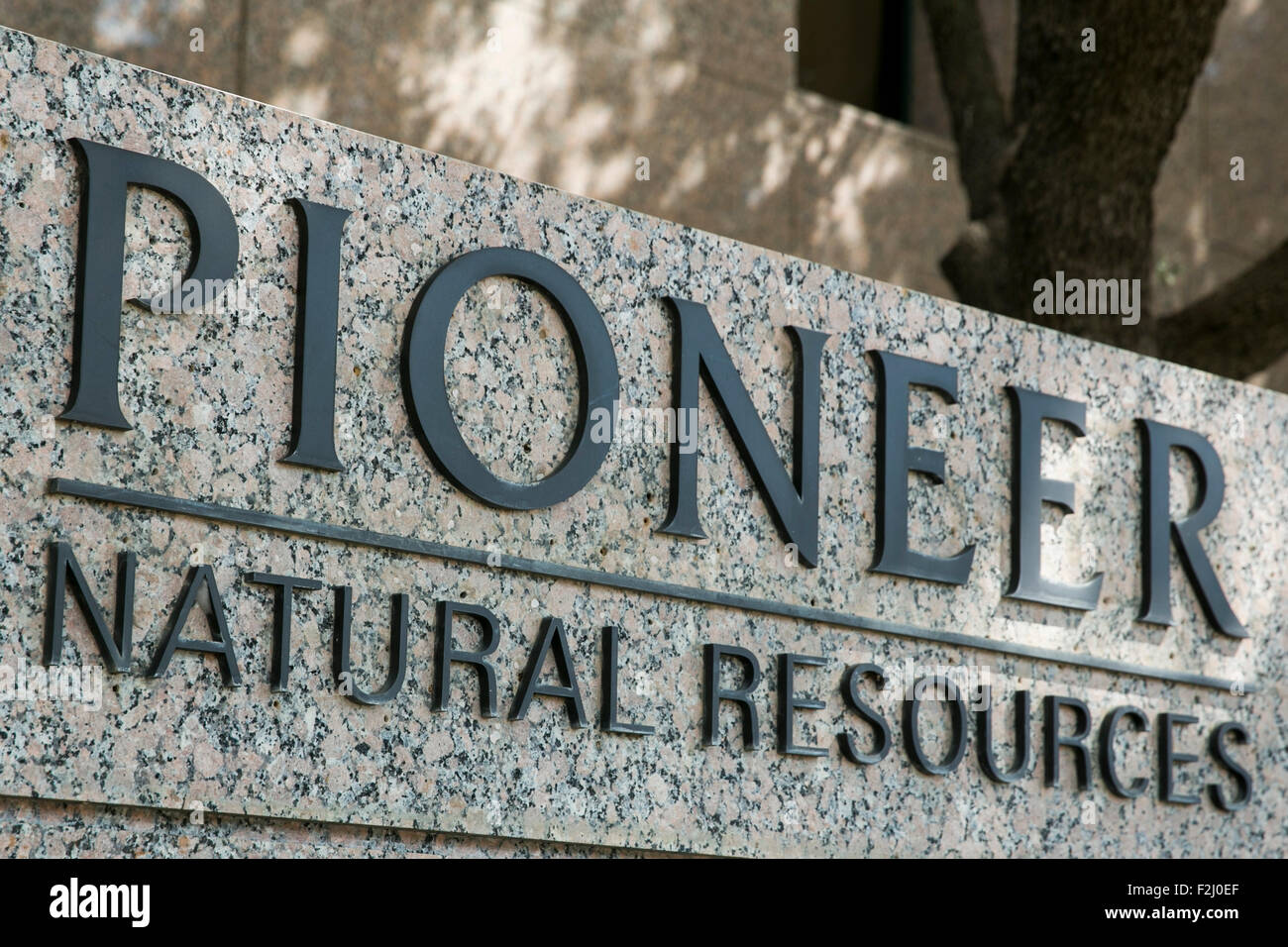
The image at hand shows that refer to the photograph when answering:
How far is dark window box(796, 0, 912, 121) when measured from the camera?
10.3 m

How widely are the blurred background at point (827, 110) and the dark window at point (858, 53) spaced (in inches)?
0.5

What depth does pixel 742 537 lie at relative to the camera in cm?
451

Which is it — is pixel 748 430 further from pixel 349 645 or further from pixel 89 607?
pixel 89 607

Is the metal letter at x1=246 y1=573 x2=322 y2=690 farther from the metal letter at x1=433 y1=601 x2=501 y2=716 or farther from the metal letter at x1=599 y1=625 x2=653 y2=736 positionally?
the metal letter at x1=599 y1=625 x2=653 y2=736

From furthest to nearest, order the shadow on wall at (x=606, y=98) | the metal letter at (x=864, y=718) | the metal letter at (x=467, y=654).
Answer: the shadow on wall at (x=606, y=98), the metal letter at (x=864, y=718), the metal letter at (x=467, y=654)

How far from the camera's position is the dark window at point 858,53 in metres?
10.3

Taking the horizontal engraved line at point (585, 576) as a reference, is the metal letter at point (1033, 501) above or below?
above

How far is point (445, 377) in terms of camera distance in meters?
4.06

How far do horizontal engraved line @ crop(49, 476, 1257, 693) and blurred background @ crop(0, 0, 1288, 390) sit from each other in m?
3.05

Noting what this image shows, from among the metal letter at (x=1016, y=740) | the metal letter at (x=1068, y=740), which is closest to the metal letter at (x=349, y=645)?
the metal letter at (x=1016, y=740)

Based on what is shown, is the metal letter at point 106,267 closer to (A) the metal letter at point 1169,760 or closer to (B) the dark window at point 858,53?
(A) the metal letter at point 1169,760

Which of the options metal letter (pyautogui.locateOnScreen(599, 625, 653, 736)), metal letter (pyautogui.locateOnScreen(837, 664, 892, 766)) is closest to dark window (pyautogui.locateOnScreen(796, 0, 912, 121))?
metal letter (pyautogui.locateOnScreen(837, 664, 892, 766))

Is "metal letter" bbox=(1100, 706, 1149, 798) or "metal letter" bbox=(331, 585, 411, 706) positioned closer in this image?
"metal letter" bbox=(331, 585, 411, 706)
